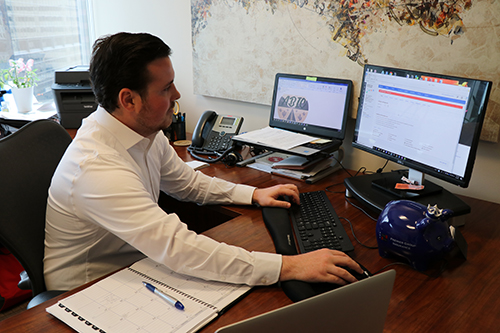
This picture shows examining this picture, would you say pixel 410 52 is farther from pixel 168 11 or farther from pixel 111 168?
pixel 168 11

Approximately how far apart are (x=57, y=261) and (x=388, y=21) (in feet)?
4.95

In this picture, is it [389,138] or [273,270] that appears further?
[389,138]

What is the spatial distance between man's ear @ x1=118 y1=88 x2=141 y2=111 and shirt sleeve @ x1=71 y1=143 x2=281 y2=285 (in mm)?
170

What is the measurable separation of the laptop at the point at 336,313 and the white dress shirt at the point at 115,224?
0.34 meters

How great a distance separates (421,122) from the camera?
135 cm

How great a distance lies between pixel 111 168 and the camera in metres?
1.08

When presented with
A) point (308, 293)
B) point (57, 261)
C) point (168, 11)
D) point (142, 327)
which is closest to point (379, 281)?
point (308, 293)

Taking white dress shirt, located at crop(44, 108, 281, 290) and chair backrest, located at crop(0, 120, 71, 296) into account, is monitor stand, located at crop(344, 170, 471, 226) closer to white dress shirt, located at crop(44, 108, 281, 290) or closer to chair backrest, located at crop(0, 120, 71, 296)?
white dress shirt, located at crop(44, 108, 281, 290)

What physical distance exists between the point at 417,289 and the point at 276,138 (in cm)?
99

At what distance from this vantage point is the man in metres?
1.01

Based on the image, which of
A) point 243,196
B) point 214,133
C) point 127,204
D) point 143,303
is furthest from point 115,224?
point 214,133

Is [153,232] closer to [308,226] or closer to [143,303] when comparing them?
[143,303]

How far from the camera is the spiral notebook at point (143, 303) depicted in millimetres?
847

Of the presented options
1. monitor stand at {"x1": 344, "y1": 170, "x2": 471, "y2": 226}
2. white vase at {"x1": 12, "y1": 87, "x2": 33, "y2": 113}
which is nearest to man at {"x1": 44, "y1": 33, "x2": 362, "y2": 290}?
monitor stand at {"x1": 344, "y1": 170, "x2": 471, "y2": 226}
